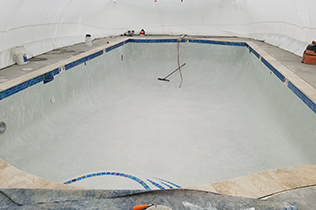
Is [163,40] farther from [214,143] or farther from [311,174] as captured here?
[311,174]

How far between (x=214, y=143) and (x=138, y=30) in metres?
5.72

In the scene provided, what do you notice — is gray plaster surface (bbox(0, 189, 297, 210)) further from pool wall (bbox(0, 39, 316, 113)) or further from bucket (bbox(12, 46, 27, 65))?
bucket (bbox(12, 46, 27, 65))

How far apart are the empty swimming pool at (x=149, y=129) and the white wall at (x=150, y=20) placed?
3.70 feet

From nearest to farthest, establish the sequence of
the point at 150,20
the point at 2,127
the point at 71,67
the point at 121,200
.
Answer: the point at 121,200
the point at 2,127
the point at 71,67
the point at 150,20

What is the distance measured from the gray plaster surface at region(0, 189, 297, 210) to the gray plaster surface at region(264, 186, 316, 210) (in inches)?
2.9

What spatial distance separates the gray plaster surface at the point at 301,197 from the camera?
114 centimetres

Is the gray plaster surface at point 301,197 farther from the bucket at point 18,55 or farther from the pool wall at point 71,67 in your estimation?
the bucket at point 18,55

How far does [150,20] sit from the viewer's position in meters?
7.52

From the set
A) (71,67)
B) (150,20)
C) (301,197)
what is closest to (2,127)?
(71,67)

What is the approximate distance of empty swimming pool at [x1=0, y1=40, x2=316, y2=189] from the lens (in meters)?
2.39

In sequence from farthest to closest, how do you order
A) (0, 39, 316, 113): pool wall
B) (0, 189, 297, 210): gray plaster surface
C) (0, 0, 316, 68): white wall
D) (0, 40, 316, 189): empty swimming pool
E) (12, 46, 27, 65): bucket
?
(0, 0, 316, 68): white wall < (12, 46, 27, 65): bucket < (0, 39, 316, 113): pool wall < (0, 40, 316, 189): empty swimming pool < (0, 189, 297, 210): gray plaster surface

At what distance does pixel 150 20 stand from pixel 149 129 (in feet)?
17.6

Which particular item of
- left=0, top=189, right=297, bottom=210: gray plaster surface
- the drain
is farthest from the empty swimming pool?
left=0, top=189, right=297, bottom=210: gray plaster surface

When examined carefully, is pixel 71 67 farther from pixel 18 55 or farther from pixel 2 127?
pixel 2 127
